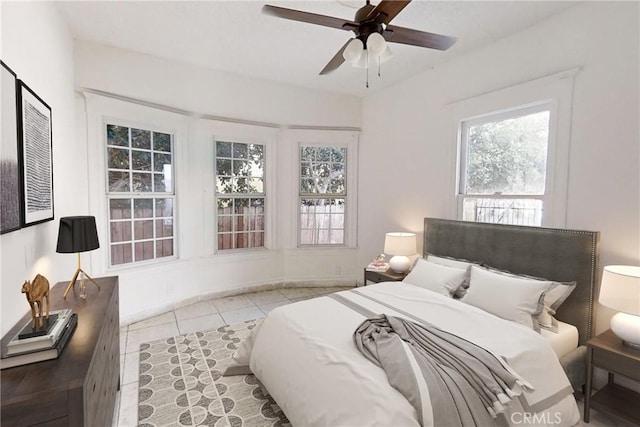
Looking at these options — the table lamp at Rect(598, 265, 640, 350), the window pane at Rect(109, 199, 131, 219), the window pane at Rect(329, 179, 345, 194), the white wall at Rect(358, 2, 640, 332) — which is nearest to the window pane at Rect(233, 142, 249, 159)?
the window pane at Rect(329, 179, 345, 194)

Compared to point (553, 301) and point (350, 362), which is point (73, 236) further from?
point (553, 301)

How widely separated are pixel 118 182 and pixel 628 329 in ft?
15.0

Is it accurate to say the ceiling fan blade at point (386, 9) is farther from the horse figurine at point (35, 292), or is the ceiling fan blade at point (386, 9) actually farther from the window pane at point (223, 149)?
the window pane at point (223, 149)

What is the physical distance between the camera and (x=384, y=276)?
3.70 metres

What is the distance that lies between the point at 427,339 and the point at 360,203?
10.4 ft

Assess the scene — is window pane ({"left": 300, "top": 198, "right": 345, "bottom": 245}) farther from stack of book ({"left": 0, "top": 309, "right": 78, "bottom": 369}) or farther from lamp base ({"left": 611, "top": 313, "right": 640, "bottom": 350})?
stack of book ({"left": 0, "top": 309, "right": 78, "bottom": 369})

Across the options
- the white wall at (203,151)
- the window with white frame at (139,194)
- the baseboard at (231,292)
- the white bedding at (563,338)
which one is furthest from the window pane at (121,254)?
the white bedding at (563,338)

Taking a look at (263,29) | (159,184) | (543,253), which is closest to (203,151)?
(159,184)

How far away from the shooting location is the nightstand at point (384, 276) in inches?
143

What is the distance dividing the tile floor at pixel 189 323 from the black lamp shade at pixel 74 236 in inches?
44.9

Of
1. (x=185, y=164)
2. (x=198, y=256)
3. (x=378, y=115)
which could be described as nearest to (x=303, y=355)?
(x=198, y=256)

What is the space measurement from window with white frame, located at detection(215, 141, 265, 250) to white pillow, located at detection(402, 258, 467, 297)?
2.42m

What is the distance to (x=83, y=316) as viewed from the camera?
5.52 feet

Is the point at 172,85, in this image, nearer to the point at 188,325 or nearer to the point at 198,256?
the point at 198,256
